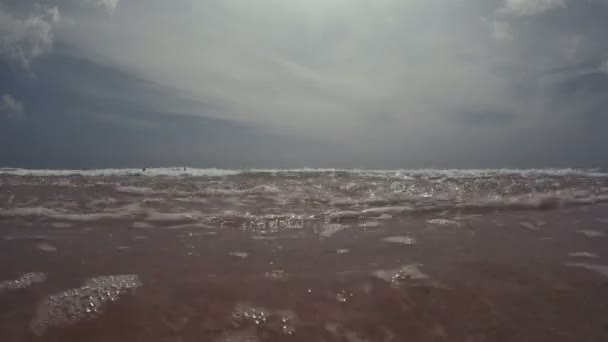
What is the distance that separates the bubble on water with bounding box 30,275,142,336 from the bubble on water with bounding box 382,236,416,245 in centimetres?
314

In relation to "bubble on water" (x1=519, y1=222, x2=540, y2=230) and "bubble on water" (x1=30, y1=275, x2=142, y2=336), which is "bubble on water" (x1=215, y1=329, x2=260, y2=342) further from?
"bubble on water" (x1=519, y1=222, x2=540, y2=230)

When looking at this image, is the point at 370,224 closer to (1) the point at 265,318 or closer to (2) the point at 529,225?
(2) the point at 529,225

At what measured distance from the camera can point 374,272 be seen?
366 centimetres

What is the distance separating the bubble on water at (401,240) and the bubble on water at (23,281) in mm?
3949

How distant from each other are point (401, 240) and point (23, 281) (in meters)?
4.26

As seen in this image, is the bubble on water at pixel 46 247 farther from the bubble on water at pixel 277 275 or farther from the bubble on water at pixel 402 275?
the bubble on water at pixel 402 275

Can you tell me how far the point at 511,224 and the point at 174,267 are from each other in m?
5.22

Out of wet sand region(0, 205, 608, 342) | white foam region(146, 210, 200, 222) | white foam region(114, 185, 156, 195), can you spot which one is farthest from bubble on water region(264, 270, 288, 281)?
white foam region(114, 185, 156, 195)

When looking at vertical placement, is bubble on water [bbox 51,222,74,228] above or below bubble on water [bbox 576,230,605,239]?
below

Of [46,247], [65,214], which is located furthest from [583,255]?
[65,214]

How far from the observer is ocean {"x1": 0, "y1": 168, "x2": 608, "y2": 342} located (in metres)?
2.64

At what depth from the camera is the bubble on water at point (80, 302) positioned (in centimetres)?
269

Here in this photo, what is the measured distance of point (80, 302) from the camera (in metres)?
2.97

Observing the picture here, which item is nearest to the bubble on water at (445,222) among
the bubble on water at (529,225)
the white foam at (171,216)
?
the bubble on water at (529,225)
